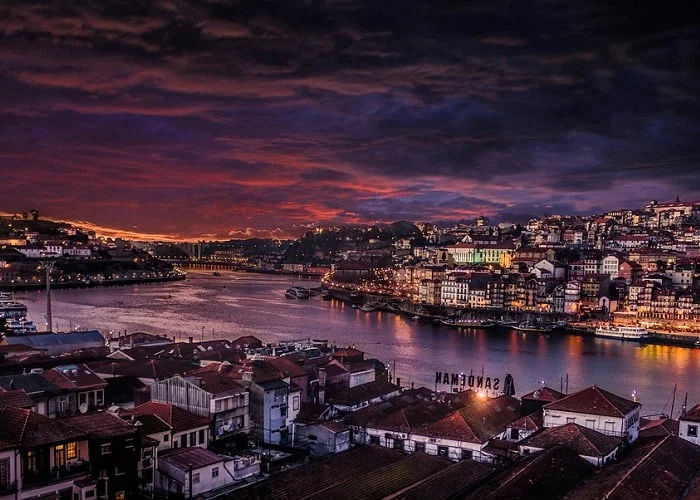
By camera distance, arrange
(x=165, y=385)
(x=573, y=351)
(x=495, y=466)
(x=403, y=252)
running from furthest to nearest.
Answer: (x=403, y=252) < (x=573, y=351) < (x=165, y=385) < (x=495, y=466)

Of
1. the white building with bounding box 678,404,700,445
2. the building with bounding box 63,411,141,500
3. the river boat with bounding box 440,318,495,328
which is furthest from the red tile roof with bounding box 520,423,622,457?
the river boat with bounding box 440,318,495,328

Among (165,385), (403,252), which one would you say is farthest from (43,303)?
(403,252)

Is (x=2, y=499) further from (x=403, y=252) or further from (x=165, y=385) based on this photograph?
(x=403, y=252)

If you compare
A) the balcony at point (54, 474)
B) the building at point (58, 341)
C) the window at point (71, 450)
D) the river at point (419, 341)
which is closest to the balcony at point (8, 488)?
the balcony at point (54, 474)

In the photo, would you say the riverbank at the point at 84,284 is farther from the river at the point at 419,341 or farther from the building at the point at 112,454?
the building at the point at 112,454

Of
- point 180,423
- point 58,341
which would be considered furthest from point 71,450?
point 58,341

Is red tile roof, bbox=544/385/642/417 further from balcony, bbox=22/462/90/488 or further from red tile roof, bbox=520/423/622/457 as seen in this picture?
balcony, bbox=22/462/90/488
